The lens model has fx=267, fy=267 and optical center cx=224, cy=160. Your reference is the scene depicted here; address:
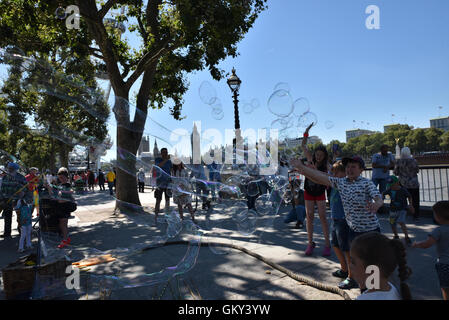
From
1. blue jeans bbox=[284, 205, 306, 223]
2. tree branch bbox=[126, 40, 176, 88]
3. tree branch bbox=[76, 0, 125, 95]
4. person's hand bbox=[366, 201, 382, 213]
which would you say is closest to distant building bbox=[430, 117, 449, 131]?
blue jeans bbox=[284, 205, 306, 223]

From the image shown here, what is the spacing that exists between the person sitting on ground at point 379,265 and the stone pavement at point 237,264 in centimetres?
137

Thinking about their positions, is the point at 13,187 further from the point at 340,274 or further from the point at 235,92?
the point at 235,92

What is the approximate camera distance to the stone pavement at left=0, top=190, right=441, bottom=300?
114 inches

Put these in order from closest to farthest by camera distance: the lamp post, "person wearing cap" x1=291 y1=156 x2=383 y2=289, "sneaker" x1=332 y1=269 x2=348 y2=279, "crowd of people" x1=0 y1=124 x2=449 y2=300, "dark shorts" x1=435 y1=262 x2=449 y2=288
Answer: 1. "crowd of people" x1=0 y1=124 x2=449 y2=300
2. "dark shorts" x1=435 y1=262 x2=449 y2=288
3. "person wearing cap" x1=291 y1=156 x2=383 y2=289
4. "sneaker" x1=332 y1=269 x2=348 y2=279
5. the lamp post

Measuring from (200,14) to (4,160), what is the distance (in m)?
5.85

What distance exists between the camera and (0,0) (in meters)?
7.85

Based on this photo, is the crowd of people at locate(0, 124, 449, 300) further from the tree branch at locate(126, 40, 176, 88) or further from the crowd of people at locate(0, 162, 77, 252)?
the tree branch at locate(126, 40, 176, 88)

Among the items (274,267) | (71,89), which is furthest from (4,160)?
(274,267)

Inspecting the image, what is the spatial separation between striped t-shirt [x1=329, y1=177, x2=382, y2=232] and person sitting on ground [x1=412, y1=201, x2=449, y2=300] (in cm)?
40

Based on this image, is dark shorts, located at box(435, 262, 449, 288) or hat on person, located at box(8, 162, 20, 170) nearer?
dark shorts, located at box(435, 262, 449, 288)

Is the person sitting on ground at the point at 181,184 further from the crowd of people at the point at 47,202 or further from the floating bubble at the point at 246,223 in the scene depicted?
the crowd of people at the point at 47,202

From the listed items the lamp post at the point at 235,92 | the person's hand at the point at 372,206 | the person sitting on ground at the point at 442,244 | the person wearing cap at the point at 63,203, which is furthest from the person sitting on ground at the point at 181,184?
the lamp post at the point at 235,92

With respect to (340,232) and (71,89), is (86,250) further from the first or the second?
(340,232)

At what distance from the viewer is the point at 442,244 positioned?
7.55 feet
